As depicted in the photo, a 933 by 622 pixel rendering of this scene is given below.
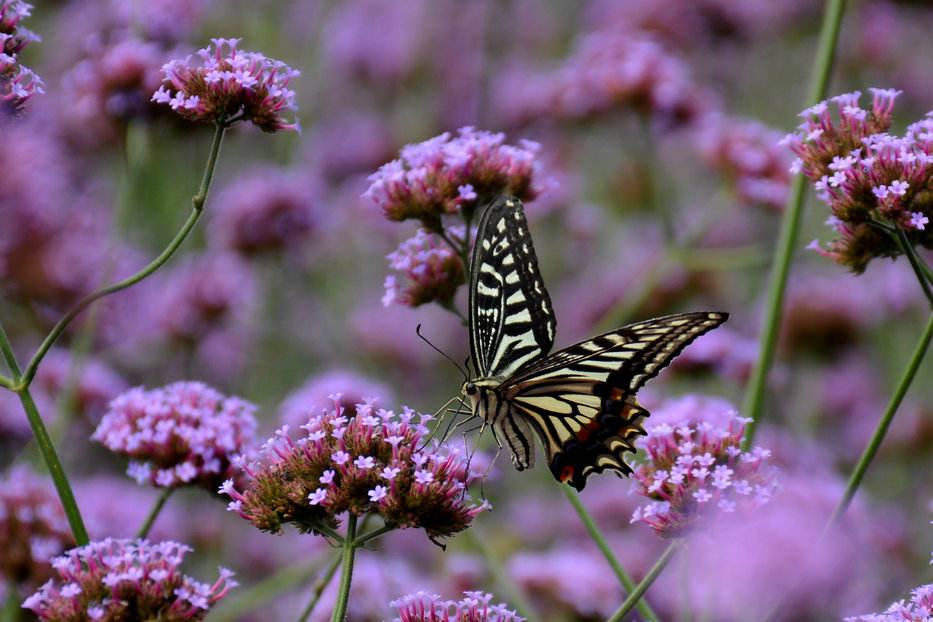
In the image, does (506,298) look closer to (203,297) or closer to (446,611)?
(446,611)

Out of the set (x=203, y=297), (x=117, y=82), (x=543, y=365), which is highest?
(x=203, y=297)

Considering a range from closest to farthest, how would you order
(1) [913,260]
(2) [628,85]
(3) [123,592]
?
1. (3) [123,592]
2. (1) [913,260]
3. (2) [628,85]

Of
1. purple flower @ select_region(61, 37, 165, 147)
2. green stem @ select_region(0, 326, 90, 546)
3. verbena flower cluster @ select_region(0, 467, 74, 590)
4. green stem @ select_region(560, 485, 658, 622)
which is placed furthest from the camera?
purple flower @ select_region(61, 37, 165, 147)

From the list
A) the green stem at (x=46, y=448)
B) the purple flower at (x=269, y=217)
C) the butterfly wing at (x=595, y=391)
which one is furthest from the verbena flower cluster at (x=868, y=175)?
the purple flower at (x=269, y=217)

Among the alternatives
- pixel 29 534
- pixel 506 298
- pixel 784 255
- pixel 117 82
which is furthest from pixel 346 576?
pixel 117 82

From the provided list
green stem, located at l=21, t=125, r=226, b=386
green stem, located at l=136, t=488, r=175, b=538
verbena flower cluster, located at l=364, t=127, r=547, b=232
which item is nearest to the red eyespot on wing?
verbena flower cluster, located at l=364, t=127, r=547, b=232

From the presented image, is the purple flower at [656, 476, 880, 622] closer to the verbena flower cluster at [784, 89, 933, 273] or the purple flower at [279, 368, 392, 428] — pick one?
the verbena flower cluster at [784, 89, 933, 273]
